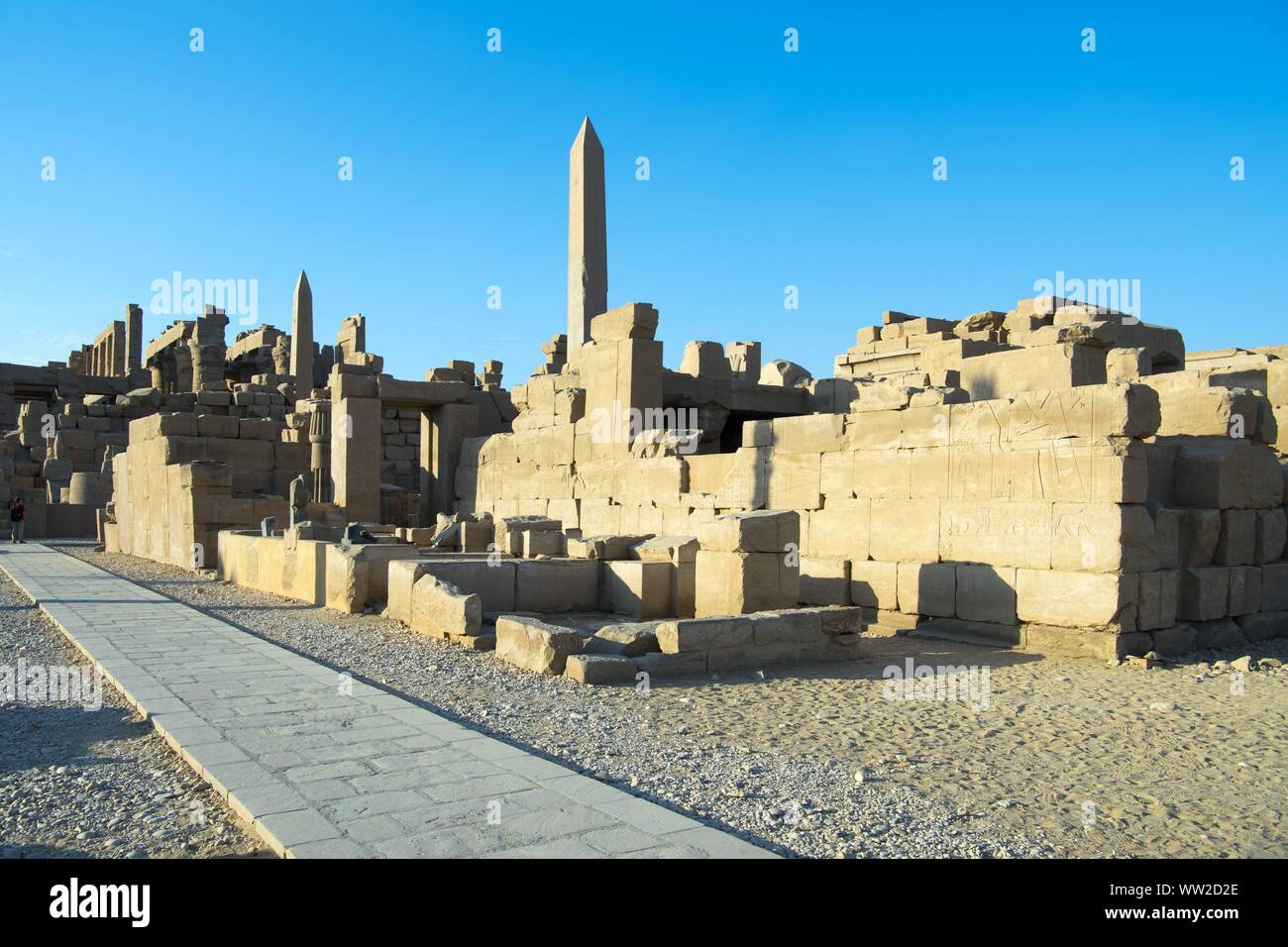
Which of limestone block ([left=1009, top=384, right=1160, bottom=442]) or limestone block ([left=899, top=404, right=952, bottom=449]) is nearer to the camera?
limestone block ([left=1009, top=384, right=1160, bottom=442])

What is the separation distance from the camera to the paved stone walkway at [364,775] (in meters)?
3.52

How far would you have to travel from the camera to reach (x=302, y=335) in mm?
39625

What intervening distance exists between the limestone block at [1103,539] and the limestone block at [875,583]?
1.78m

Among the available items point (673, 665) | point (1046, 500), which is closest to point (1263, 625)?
point (1046, 500)

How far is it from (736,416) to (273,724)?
42.0 ft

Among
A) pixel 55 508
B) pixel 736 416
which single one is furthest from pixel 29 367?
pixel 736 416

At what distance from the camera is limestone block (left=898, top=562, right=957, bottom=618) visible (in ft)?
30.5

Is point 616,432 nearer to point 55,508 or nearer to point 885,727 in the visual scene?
point 885,727

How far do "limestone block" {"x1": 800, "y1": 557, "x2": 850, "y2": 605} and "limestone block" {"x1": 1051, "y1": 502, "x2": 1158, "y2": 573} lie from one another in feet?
7.73

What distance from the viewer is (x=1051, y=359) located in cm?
1248

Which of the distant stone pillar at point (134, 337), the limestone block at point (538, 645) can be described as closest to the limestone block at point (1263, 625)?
the limestone block at point (538, 645)

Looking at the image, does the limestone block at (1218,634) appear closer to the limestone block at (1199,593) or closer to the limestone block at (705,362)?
the limestone block at (1199,593)

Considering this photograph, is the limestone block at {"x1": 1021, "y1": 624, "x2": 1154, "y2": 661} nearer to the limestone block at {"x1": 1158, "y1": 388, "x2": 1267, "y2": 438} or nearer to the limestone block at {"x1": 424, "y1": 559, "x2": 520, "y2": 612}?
the limestone block at {"x1": 1158, "y1": 388, "x2": 1267, "y2": 438}

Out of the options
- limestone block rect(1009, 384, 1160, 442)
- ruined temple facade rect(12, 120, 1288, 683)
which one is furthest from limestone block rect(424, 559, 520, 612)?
limestone block rect(1009, 384, 1160, 442)
